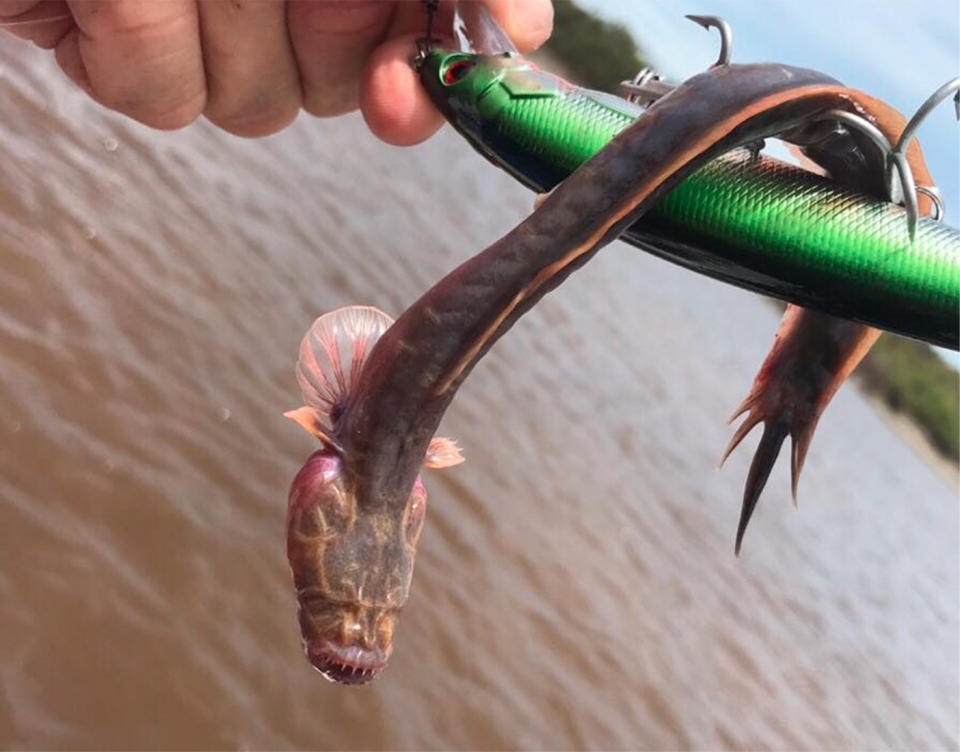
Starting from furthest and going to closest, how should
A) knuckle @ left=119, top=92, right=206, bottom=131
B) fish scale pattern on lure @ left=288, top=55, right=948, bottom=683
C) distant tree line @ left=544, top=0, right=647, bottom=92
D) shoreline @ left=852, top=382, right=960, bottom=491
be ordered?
shoreline @ left=852, top=382, right=960, bottom=491, distant tree line @ left=544, top=0, right=647, bottom=92, knuckle @ left=119, top=92, right=206, bottom=131, fish scale pattern on lure @ left=288, top=55, right=948, bottom=683

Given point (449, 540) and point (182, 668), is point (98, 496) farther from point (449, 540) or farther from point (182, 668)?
point (449, 540)

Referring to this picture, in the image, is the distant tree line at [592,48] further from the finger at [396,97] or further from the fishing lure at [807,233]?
the fishing lure at [807,233]

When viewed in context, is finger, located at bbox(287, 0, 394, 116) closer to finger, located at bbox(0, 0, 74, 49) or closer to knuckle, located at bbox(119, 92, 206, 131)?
knuckle, located at bbox(119, 92, 206, 131)

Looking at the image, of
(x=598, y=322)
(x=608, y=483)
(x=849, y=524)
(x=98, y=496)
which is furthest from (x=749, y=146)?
(x=849, y=524)

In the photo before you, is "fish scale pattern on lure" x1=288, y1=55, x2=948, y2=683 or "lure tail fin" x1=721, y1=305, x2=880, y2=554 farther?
"lure tail fin" x1=721, y1=305, x2=880, y2=554

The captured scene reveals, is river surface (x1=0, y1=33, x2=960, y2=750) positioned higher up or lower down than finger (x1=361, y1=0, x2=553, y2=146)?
lower down

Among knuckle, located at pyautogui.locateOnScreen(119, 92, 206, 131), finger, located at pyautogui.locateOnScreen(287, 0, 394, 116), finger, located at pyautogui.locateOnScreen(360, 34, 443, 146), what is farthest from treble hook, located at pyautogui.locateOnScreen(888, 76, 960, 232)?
knuckle, located at pyautogui.locateOnScreen(119, 92, 206, 131)

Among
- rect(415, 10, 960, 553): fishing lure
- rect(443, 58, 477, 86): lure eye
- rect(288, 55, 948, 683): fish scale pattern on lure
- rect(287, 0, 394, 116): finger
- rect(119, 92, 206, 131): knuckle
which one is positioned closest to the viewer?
rect(288, 55, 948, 683): fish scale pattern on lure
